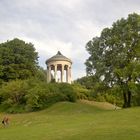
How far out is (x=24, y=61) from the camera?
251ft

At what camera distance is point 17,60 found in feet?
251

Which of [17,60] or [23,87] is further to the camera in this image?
[17,60]

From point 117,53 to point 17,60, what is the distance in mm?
26727

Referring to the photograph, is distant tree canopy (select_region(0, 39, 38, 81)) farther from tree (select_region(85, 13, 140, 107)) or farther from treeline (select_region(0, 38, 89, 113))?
tree (select_region(85, 13, 140, 107))

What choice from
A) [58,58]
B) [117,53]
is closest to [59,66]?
[58,58]

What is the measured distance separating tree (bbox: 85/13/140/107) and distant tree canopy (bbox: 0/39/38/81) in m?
20.9

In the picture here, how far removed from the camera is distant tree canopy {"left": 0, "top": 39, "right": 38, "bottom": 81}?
74.3 metres

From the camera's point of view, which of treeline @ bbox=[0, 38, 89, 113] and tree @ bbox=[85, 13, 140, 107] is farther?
treeline @ bbox=[0, 38, 89, 113]

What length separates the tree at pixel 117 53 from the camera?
2103 inches

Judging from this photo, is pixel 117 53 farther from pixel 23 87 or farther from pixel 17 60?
pixel 17 60

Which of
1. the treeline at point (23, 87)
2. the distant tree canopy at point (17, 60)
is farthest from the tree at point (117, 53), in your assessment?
the distant tree canopy at point (17, 60)

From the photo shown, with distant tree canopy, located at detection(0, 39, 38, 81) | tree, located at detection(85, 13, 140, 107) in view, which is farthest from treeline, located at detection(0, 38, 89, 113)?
tree, located at detection(85, 13, 140, 107)

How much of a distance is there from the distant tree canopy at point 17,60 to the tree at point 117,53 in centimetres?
2095

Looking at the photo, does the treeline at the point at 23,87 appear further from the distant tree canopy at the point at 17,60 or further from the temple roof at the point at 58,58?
the temple roof at the point at 58,58
